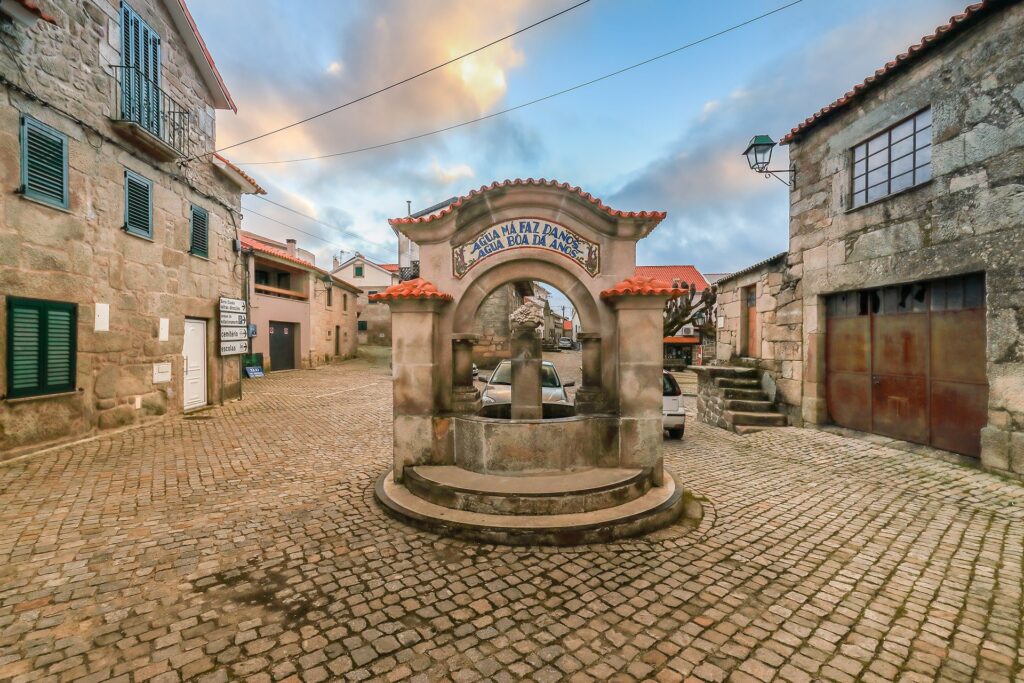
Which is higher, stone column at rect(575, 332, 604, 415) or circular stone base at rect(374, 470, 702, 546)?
stone column at rect(575, 332, 604, 415)

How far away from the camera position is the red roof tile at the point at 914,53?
642 centimetres

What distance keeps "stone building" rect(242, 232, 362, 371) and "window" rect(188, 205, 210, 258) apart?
6719 mm

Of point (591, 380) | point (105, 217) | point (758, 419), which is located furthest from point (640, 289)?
point (105, 217)

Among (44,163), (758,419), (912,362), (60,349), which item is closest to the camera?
(44,163)

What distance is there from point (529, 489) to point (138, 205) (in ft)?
35.0

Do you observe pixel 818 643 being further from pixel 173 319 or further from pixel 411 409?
pixel 173 319

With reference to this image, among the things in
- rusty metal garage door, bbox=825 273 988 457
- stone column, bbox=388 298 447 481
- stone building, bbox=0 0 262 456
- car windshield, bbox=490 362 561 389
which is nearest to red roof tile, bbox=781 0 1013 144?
rusty metal garage door, bbox=825 273 988 457

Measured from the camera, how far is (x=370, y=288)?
3866 centimetres

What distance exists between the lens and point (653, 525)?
15.8 ft

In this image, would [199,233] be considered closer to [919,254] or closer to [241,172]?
[241,172]

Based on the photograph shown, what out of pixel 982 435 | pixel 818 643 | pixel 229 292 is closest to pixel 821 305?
pixel 982 435

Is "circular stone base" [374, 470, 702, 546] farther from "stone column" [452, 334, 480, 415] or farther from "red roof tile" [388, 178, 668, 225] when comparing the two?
"red roof tile" [388, 178, 668, 225]

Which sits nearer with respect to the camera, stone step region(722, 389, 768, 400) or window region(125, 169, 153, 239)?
window region(125, 169, 153, 239)

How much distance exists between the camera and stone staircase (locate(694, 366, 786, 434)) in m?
10.1
